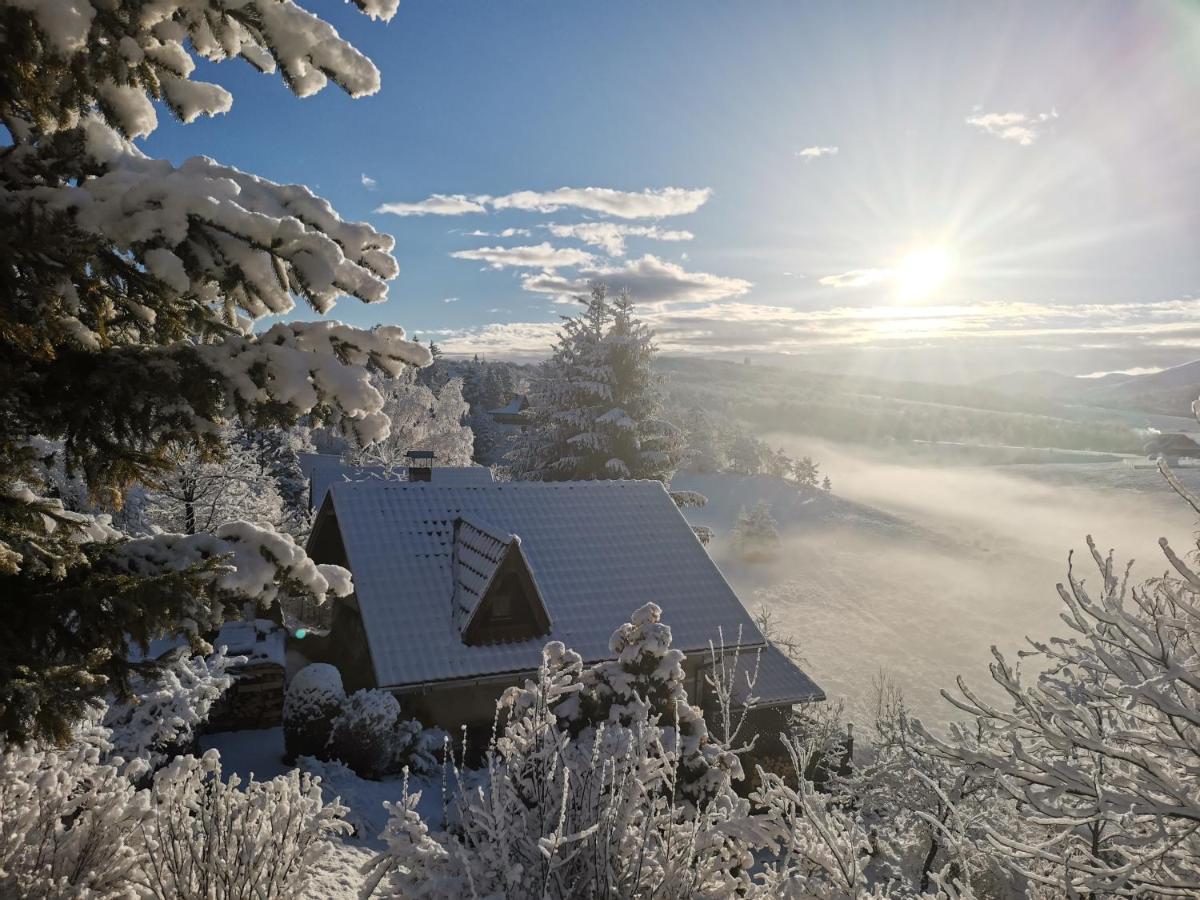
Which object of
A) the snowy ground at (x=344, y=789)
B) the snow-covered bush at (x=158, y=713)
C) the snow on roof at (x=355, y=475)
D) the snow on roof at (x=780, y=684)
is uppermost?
the snow on roof at (x=355, y=475)

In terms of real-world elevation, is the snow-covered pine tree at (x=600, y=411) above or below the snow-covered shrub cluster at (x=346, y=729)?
above

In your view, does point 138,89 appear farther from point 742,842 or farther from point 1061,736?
point 742,842

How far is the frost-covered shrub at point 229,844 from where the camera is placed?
477 cm

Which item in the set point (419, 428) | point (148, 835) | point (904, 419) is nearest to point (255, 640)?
point (148, 835)

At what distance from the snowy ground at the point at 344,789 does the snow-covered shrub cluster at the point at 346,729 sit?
0.71 feet

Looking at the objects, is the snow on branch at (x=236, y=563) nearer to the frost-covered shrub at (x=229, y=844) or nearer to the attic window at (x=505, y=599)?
the frost-covered shrub at (x=229, y=844)

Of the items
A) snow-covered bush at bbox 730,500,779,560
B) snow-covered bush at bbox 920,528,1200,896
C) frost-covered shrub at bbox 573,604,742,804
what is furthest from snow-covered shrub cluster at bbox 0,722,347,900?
snow-covered bush at bbox 730,500,779,560

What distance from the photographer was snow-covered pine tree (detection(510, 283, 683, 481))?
25625 millimetres

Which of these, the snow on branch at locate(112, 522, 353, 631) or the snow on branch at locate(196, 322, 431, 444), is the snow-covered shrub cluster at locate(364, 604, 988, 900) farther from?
the snow on branch at locate(196, 322, 431, 444)

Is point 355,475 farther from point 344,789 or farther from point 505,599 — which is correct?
point 344,789

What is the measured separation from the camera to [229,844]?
4863 millimetres

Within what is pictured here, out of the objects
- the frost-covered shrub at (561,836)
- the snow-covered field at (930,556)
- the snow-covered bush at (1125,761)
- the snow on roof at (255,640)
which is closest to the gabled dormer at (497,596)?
the snow on roof at (255,640)

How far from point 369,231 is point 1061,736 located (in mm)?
4653

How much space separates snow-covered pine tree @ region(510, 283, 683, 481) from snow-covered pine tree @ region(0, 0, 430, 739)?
2180 centimetres
